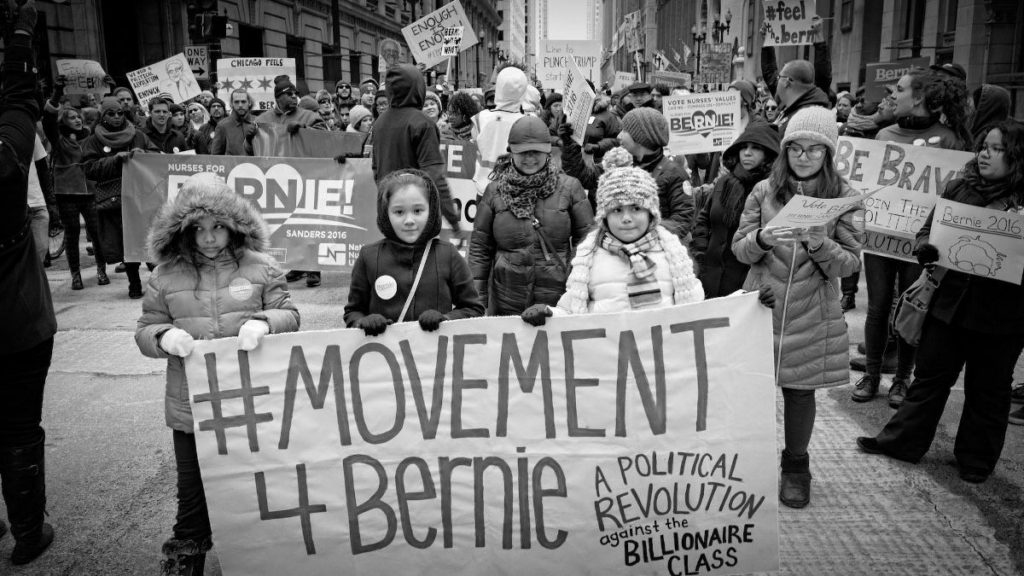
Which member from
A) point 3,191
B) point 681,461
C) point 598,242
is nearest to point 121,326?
point 3,191

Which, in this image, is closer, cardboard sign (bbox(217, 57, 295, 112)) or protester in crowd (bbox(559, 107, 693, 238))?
protester in crowd (bbox(559, 107, 693, 238))

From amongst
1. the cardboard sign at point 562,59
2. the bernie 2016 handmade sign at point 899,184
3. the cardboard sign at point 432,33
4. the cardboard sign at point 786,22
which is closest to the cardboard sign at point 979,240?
the bernie 2016 handmade sign at point 899,184

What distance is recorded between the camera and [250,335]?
117 inches

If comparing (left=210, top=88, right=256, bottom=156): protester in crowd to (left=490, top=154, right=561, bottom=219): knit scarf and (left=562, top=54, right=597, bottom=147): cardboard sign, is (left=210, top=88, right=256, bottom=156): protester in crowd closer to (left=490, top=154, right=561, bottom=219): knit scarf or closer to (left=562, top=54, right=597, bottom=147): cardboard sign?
(left=562, top=54, right=597, bottom=147): cardboard sign

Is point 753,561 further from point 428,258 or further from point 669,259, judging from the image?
point 428,258

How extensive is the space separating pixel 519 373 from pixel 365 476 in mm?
699

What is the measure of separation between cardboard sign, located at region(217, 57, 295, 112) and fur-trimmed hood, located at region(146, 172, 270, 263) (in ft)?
31.8

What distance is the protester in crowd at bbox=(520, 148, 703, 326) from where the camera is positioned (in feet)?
11.2

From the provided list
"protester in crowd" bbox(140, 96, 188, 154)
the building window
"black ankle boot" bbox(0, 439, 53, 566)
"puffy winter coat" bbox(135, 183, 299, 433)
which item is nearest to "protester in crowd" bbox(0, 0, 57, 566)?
"black ankle boot" bbox(0, 439, 53, 566)

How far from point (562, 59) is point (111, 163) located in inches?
287

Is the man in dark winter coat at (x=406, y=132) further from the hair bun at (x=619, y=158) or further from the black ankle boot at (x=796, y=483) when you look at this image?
the black ankle boot at (x=796, y=483)

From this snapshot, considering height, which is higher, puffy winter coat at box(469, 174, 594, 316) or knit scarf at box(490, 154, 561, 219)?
knit scarf at box(490, 154, 561, 219)

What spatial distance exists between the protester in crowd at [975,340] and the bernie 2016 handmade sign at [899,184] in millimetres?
1080

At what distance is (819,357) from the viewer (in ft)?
12.1
